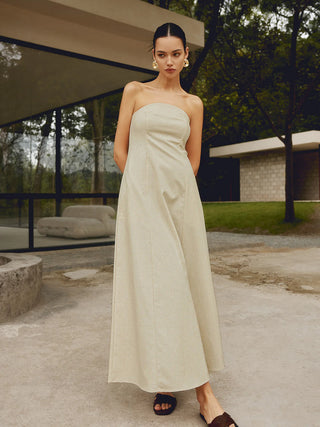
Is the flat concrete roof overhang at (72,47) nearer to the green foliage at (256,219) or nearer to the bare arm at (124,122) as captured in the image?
the bare arm at (124,122)

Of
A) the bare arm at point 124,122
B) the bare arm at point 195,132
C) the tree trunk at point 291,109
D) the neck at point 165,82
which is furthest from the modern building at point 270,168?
the bare arm at point 124,122

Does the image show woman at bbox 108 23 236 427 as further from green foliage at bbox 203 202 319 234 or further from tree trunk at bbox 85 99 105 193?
green foliage at bbox 203 202 319 234

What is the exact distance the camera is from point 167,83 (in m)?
1.96

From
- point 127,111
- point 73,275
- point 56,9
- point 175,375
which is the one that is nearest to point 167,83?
point 127,111

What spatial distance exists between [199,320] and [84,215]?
566 cm

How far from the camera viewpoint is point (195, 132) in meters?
2.06

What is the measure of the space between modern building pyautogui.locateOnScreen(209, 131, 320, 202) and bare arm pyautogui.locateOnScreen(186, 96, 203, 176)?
20.4m

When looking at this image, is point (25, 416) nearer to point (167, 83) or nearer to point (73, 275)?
point (167, 83)

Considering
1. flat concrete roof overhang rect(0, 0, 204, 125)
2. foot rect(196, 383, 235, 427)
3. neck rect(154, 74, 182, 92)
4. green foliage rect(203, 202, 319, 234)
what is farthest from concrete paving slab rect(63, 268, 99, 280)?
green foliage rect(203, 202, 319, 234)

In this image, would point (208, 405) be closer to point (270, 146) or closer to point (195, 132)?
point (195, 132)

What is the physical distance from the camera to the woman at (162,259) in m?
1.72

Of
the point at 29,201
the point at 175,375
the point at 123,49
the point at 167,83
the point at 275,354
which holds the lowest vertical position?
the point at 275,354

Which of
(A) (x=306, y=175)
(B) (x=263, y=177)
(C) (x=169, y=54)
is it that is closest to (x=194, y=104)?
(C) (x=169, y=54)

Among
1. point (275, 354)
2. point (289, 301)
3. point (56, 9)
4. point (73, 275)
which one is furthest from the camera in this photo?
point (56, 9)
